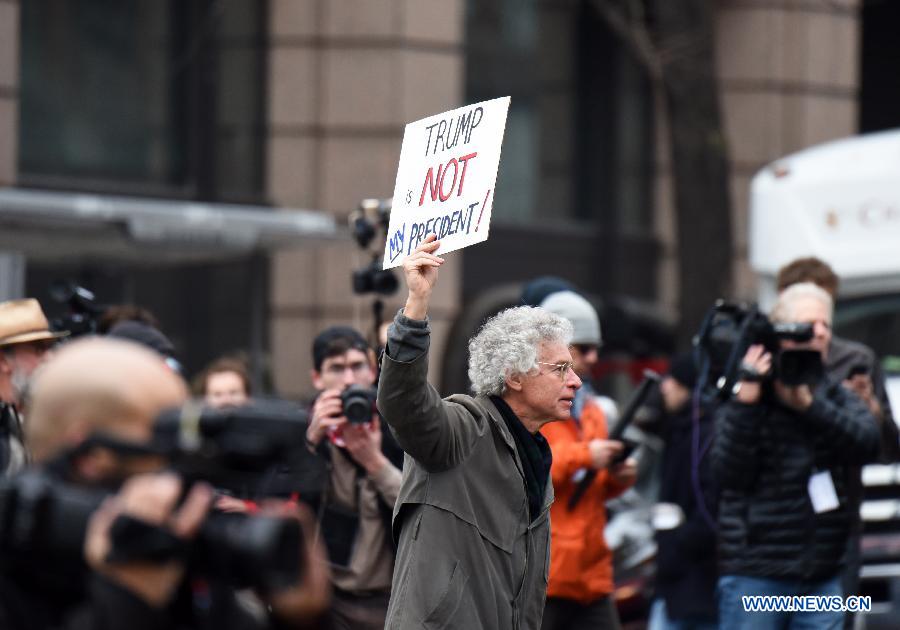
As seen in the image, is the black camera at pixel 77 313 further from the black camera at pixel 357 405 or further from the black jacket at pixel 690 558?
the black jacket at pixel 690 558

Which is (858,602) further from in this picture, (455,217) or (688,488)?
(455,217)

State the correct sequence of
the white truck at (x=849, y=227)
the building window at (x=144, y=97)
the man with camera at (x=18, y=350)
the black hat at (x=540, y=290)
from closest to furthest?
the man with camera at (x=18, y=350), the black hat at (x=540, y=290), the white truck at (x=849, y=227), the building window at (x=144, y=97)

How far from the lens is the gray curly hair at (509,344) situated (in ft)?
17.7

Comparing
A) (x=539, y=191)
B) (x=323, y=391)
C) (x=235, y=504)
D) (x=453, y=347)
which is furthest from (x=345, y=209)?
(x=235, y=504)

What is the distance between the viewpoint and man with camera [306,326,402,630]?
6363 mm

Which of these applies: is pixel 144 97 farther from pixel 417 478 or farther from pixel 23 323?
pixel 417 478

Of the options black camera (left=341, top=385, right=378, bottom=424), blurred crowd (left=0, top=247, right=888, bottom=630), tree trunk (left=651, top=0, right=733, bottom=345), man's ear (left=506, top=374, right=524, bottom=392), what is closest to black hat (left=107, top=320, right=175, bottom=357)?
blurred crowd (left=0, top=247, right=888, bottom=630)

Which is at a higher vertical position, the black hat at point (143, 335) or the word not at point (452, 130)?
the word not at point (452, 130)

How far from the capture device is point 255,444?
10.3 ft

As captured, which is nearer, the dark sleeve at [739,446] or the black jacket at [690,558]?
the dark sleeve at [739,446]

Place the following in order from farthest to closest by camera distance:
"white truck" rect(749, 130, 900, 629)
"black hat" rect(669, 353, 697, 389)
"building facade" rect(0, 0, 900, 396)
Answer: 1. "building facade" rect(0, 0, 900, 396)
2. "white truck" rect(749, 130, 900, 629)
3. "black hat" rect(669, 353, 697, 389)

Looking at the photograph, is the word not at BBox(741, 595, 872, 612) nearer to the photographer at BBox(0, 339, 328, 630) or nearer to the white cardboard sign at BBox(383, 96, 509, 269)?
the white cardboard sign at BBox(383, 96, 509, 269)

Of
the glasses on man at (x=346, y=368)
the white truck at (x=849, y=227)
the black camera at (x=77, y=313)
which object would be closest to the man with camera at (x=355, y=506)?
the glasses on man at (x=346, y=368)

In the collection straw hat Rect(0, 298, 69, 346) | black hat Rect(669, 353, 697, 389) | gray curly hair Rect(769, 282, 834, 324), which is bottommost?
black hat Rect(669, 353, 697, 389)
